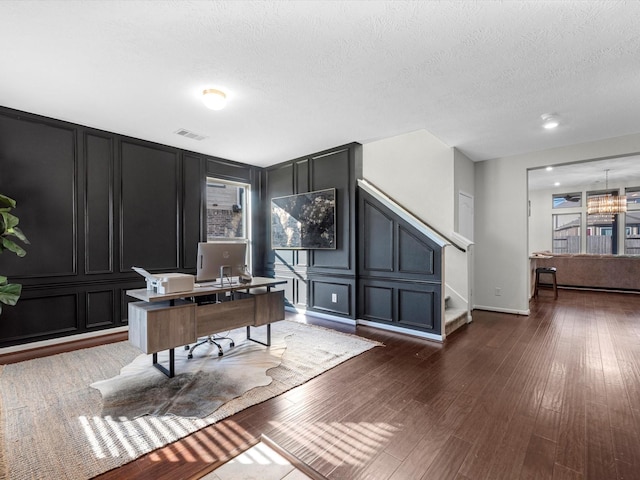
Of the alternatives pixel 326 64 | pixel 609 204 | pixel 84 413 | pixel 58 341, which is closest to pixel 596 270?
pixel 609 204

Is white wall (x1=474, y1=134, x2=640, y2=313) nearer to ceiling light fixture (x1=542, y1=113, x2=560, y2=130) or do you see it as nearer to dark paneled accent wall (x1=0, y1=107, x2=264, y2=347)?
ceiling light fixture (x1=542, y1=113, x2=560, y2=130)

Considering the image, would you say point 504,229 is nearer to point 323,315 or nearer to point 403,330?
point 403,330

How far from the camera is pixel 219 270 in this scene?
3146 mm

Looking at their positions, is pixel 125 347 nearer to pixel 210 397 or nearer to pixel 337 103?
pixel 210 397

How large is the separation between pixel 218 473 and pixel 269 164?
189 inches

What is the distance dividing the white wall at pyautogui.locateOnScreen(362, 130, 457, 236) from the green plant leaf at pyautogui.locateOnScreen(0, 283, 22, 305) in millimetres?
4953

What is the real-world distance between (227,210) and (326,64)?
138 inches

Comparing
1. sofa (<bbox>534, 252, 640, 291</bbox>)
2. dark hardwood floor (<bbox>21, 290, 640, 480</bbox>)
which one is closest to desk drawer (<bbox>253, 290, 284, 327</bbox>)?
dark hardwood floor (<bbox>21, 290, 640, 480</bbox>)

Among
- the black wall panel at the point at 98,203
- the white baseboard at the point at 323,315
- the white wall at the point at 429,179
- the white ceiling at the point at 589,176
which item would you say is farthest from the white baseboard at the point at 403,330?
the white ceiling at the point at 589,176

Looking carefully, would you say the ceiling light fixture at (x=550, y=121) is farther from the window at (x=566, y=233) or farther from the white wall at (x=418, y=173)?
the window at (x=566, y=233)

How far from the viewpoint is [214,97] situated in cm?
288

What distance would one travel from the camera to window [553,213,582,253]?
29.3ft

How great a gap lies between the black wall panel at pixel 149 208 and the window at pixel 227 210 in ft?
1.98

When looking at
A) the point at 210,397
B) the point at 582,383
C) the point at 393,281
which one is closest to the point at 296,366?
the point at 210,397
